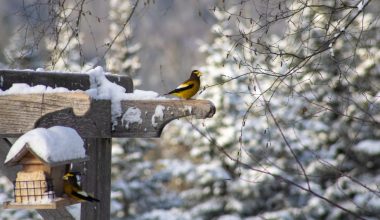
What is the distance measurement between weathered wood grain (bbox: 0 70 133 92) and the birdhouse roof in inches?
22.0

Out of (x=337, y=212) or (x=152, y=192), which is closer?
(x=337, y=212)

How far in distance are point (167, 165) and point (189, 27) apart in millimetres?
35919

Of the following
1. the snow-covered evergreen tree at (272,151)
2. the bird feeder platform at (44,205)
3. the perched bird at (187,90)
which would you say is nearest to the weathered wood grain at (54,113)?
the bird feeder platform at (44,205)

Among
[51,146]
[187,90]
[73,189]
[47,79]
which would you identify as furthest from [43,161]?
[187,90]

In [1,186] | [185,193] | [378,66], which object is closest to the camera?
[378,66]

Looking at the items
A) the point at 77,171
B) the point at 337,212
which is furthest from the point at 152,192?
the point at 77,171

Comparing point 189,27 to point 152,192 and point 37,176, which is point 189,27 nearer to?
point 152,192

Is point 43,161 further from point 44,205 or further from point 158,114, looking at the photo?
point 158,114

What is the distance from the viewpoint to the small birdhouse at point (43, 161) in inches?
117

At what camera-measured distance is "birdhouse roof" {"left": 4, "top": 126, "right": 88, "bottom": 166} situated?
9.67ft

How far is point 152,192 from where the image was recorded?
14180mm

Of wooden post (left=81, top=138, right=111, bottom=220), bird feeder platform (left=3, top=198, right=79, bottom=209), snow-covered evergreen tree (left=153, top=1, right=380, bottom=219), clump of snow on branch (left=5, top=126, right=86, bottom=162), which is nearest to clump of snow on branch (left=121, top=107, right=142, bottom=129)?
wooden post (left=81, top=138, right=111, bottom=220)

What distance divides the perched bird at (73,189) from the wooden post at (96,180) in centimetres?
29

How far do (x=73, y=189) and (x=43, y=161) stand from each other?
39 cm
